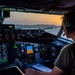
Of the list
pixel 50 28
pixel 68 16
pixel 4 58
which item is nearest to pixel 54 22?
pixel 50 28

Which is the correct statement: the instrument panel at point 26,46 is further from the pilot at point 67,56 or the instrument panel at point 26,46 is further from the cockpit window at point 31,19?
the pilot at point 67,56

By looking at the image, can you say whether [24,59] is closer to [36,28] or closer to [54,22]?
→ [36,28]

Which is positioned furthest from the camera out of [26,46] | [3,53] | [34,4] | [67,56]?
[26,46]

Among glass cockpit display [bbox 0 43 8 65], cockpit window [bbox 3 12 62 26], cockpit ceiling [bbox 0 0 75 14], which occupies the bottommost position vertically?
glass cockpit display [bbox 0 43 8 65]

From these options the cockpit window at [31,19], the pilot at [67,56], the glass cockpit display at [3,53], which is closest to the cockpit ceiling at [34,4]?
the cockpit window at [31,19]

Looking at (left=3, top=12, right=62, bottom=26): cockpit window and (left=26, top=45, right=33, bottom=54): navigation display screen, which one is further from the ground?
(left=3, top=12, right=62, bottom=26): cockpit window

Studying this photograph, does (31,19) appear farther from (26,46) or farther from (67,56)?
(67,56)

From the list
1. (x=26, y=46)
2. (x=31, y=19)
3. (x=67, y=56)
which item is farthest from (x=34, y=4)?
(x=67, y=56)

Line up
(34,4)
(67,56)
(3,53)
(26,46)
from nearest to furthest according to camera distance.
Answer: (67,56) → (34,4) → (3,53) → (26,46)

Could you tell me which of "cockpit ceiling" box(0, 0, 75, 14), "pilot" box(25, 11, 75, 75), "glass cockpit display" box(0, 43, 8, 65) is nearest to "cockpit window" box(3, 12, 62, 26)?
"cockpit ceiling" box(0, 0, 75, 14)

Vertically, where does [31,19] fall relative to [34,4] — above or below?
Answer: below

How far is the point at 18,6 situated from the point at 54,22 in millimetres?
1273

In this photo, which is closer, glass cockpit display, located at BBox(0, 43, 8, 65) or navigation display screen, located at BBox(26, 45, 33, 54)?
glass cockpit display, located at BBox(0, 43, 8, 65)

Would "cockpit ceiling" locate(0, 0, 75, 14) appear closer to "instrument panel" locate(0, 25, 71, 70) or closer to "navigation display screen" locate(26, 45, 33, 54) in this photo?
"instrument panel" locate(0, 25, 71, 70)
